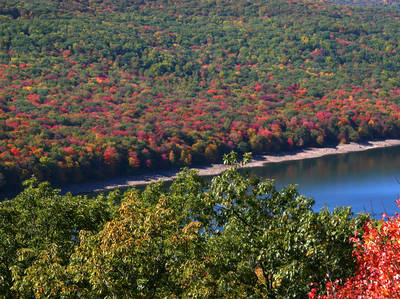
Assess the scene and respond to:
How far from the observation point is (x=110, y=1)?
16712 centimetres

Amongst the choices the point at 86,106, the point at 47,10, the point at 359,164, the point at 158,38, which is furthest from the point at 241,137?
the point at 47,10

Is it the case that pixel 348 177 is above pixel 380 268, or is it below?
below

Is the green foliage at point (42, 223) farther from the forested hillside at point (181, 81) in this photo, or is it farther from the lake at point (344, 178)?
the forested hillside at point (181, 81)

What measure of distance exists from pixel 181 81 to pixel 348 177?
63.5 metres

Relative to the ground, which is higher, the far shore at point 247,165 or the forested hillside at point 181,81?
the forested hillside at point 181,81

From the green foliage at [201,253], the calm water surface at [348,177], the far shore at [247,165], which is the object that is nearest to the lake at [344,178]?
the calm water surface at [348,177]

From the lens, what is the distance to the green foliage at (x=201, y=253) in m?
11.9

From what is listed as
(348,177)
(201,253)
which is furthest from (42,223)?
(348,177)

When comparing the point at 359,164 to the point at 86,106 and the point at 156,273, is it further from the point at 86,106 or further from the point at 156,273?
the point at 156,273

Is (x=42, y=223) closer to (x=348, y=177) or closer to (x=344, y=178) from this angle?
(x=344, y=178)

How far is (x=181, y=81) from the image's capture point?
409ft

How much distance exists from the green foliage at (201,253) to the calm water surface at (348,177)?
34735mm

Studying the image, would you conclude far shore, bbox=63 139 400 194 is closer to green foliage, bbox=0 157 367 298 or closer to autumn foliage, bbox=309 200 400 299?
green foliage, bbox=0 157 367 298

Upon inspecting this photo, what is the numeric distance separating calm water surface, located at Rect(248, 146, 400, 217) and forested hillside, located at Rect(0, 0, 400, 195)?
31.2 ft
